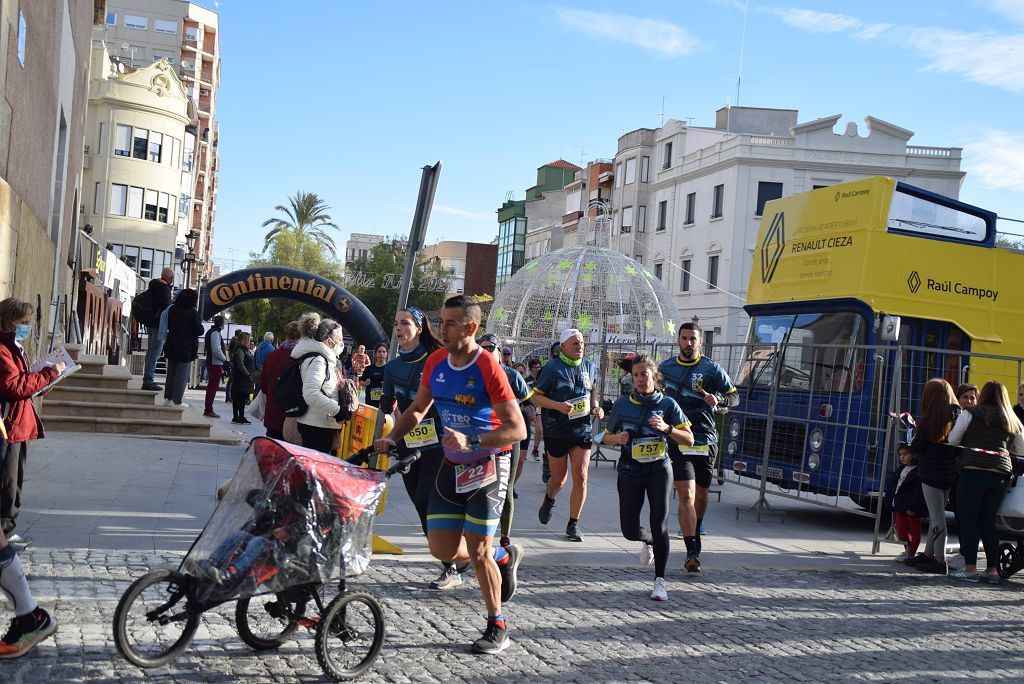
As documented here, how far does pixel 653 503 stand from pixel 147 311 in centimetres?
1194

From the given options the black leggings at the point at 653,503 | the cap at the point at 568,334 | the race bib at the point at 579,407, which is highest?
the cap at the point at 568,334

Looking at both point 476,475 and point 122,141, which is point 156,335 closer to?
point 476,475

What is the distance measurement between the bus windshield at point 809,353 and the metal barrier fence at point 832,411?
15 millimetres

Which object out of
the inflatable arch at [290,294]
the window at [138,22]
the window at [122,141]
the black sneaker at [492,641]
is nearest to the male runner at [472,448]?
the black sneaker at [492,641]

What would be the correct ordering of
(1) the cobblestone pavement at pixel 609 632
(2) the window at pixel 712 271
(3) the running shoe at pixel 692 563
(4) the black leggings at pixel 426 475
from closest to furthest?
(1) the cobblestone pavement at pixel 609 632 → (4) the black leggings at pixel 426 475 → (3) the running shoe at pixel 692 563 → (2) the window at pixel 712 271

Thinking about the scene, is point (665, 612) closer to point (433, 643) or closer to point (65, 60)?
point (433, 643)

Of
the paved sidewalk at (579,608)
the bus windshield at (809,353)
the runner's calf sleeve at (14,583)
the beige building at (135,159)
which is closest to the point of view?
the runner's calf sleeve at (14,583)

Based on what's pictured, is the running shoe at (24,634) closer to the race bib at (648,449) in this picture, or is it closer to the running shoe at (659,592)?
the running shoe at (659,592)

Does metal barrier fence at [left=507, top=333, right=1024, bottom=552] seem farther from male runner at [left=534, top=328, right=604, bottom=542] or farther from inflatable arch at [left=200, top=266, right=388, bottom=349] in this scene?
inflatable arch at [left=200, top=266, right=388, bottom=349]

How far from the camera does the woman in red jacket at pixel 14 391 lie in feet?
21.7

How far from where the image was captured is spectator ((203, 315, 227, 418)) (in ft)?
62.3

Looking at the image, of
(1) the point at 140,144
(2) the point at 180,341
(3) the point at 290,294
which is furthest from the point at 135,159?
(2) the point at 180,341

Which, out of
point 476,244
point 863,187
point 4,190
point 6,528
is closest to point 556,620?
point 6,528

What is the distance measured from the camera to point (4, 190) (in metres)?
9.13
